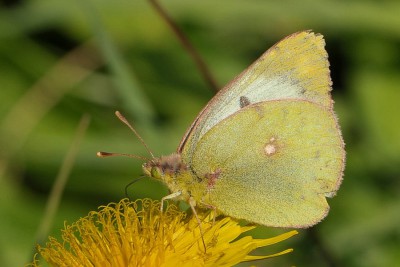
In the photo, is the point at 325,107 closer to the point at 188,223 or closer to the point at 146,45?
the point at 188,223

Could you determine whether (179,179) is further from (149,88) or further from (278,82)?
(149,88)

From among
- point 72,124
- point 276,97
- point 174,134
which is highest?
point 72,124

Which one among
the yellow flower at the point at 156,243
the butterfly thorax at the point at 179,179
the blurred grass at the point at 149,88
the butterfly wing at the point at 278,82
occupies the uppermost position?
the blurred grass at the point at 149,88

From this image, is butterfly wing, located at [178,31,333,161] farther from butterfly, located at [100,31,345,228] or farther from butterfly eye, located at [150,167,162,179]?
butterfly eye, located at [150,167,162,179]

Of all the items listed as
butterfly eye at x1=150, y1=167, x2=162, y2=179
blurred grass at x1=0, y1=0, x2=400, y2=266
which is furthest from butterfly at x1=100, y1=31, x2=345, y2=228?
blurred grass at x1=0, y1=0, x2=400, y2=266

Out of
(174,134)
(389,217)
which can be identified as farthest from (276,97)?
(174,134)

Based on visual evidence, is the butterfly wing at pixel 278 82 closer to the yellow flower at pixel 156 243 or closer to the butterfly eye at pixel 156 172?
the butterfly eye at pixel 156 172

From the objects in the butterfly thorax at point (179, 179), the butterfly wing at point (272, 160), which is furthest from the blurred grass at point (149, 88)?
the butterfly thorax at point (179, 179)

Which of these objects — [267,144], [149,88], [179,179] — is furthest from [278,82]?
[149,88]
